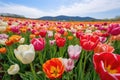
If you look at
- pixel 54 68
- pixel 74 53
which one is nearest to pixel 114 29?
pixel 74 53

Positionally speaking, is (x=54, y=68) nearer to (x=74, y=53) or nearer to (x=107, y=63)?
(x=107, y=63)

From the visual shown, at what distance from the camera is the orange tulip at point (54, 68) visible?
4.42ft

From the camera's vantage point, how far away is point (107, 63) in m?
1.14

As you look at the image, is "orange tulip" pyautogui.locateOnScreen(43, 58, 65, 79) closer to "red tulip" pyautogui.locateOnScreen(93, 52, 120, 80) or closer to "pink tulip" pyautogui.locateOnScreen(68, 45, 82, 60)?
A: "red tulip" pyautogui.locateOnScreen(93, 52, 120, 80)

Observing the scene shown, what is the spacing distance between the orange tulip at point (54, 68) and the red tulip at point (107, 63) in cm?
29

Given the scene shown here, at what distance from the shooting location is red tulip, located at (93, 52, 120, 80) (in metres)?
1.01

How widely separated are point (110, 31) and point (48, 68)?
1068mm

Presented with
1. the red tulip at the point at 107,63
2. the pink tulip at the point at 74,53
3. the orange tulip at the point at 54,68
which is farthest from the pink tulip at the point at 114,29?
the red tulip at the point at 107,63

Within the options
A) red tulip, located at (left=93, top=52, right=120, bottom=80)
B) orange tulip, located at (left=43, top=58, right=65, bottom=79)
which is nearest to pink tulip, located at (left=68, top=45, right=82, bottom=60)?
orange tulip, located at (left=43, top=58, right=65, bottom=79)

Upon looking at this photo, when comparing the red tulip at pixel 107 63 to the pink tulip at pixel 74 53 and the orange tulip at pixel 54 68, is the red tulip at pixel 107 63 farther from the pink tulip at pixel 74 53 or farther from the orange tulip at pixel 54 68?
the pink tulip at pixel 74 53

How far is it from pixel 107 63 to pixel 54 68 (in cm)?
35

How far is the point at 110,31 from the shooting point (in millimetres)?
2303

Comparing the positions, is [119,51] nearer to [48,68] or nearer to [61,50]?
[61,50]

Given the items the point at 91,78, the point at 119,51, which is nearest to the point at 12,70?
the point at 91,78
